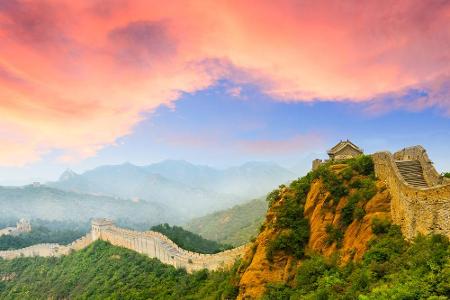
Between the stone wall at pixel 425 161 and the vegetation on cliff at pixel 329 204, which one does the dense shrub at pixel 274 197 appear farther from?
the stone wall at pixel 425 161

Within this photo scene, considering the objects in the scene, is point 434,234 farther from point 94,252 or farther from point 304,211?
point 94,252

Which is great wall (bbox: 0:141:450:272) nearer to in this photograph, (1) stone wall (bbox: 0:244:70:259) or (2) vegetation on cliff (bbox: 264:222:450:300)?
(2) vegetation on cliff (bbox: 264:222:450:300)

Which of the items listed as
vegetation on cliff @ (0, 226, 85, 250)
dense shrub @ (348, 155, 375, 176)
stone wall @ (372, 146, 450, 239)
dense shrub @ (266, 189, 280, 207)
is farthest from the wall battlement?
stone wall @ (372, 146, 450, 239)

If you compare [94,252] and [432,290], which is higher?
[432,290]

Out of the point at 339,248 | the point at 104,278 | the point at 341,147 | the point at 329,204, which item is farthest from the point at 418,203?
the point at 104,278

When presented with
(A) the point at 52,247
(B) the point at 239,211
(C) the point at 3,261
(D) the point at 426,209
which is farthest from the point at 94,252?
(B) the point at 239,211

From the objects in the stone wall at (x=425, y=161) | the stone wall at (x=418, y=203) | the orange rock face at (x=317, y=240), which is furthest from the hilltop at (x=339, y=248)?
the stone wall at (x=425, y=161)

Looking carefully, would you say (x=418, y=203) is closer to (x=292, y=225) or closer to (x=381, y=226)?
(x=381, y=226)
